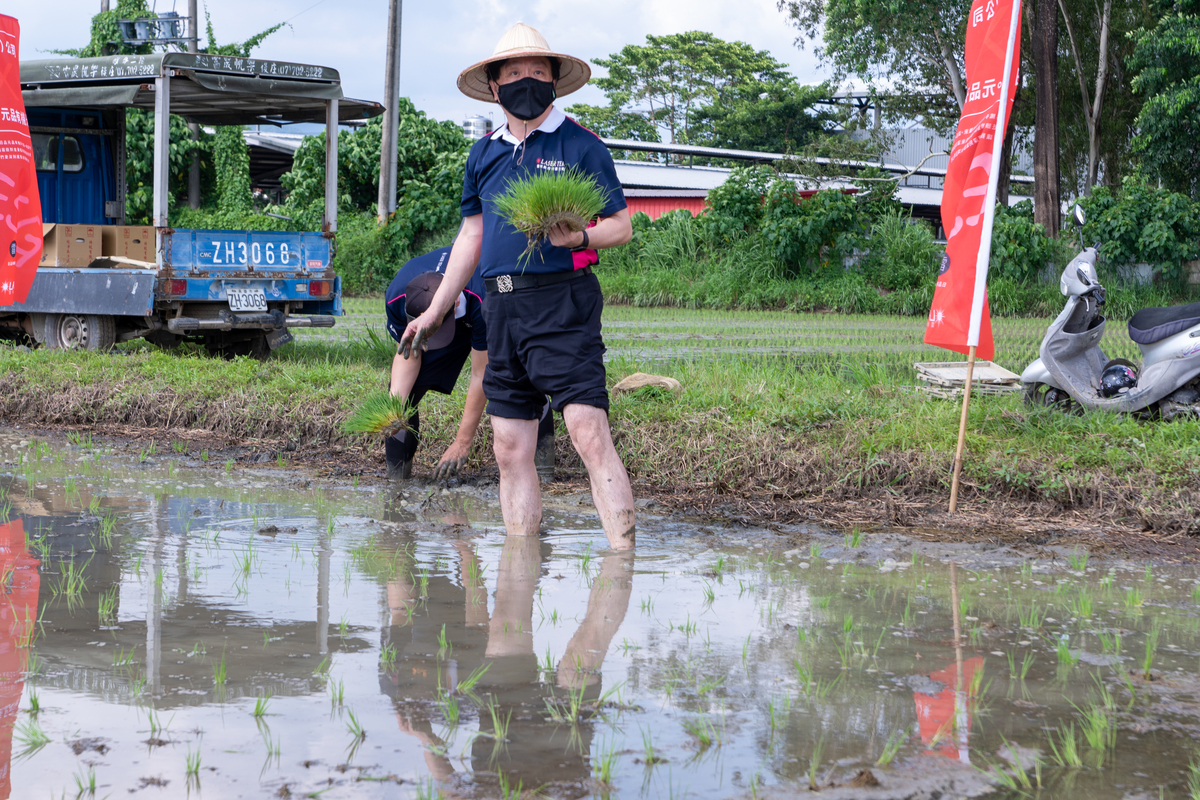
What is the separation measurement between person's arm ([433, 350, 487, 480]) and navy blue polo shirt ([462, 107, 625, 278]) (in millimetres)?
1438

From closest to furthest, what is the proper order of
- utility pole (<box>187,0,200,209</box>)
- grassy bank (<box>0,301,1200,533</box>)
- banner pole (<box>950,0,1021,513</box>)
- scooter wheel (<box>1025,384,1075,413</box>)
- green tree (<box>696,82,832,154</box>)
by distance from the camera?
1. banner pole (<box>950,0,1021,513</box>)
2. grassy bank (<box>0,301,1200,533</box>)
3. scooter wheel (<box>1025,384,1075,413</box>)
4. utility pole (<box>187,0,200,209</box>)
5. green tree (<box>696,82,832,154</box>)

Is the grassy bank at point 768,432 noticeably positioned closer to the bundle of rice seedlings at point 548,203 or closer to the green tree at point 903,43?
the bundle of rice seedlings at point 548,203

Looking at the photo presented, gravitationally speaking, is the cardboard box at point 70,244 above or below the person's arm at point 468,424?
above

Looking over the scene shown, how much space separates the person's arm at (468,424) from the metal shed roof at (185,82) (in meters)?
5.18

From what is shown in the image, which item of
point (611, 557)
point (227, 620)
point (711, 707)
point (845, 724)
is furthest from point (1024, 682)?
point (227, 620)

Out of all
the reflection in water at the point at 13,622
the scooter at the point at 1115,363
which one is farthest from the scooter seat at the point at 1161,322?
the reflection in water at the point at 13,622

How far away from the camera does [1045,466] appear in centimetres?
517

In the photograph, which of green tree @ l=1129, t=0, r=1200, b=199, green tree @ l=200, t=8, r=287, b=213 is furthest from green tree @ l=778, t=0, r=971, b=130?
green tree @ l=200, t=8, r=287, b=213

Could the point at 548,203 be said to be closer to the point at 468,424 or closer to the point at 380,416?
the point at 380,416

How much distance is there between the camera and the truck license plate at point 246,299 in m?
9.61

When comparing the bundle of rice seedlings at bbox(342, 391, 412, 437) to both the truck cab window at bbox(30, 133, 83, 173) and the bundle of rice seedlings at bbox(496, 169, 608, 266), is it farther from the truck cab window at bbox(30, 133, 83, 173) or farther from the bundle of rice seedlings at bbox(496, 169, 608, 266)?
the truck cab window at bbox(30, 133, 83, 173)

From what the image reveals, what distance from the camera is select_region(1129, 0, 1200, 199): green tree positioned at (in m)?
19.4

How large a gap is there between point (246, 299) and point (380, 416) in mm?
5297

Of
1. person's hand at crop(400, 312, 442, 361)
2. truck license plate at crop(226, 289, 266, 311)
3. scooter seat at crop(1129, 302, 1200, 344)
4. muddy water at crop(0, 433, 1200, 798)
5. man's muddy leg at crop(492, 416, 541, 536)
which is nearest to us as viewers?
muddy water at crop(0, 433, 1200, 798)
